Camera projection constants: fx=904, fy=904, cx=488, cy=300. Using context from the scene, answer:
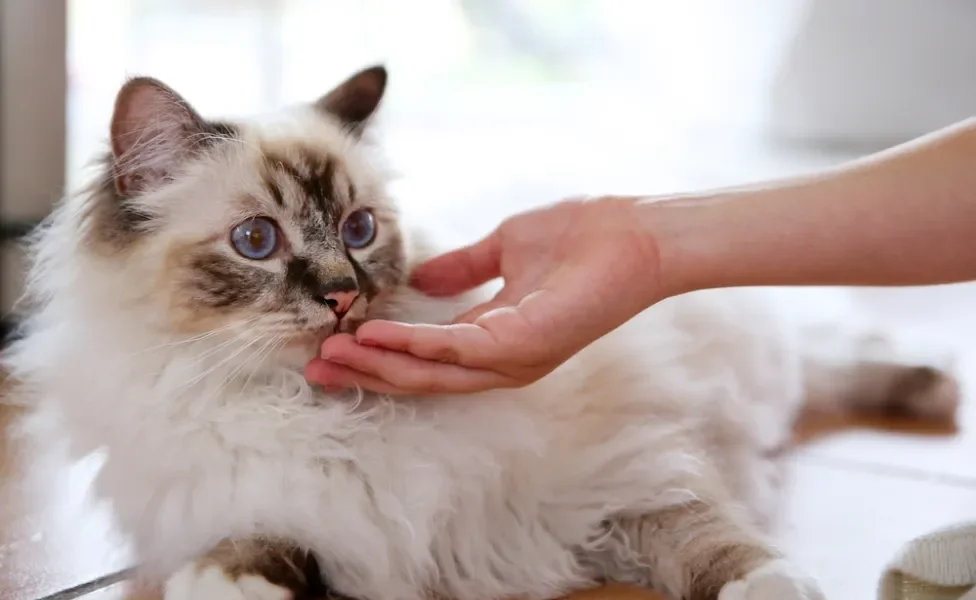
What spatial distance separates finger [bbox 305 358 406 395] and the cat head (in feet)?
0.16

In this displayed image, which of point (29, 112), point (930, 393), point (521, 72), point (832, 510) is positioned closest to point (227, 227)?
point (832, 510)

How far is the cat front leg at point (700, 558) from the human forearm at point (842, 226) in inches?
13.1

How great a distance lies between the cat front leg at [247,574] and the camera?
108cm

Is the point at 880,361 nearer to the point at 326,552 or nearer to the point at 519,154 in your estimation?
the point at 519,154

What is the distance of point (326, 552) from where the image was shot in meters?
1.19

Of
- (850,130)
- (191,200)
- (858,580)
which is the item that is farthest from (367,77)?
(850,130)

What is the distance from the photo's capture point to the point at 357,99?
1.52 meters

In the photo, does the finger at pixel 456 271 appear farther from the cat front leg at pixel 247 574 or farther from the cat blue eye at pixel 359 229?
the cat front leg at pixel 247 574

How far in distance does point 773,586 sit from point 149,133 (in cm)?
102

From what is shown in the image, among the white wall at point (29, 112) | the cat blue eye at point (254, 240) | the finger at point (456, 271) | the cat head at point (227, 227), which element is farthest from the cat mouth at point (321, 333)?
the white wall at point (29, 112)

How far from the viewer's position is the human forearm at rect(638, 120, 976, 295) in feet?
3.67

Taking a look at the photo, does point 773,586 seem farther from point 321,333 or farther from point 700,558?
point 321,333

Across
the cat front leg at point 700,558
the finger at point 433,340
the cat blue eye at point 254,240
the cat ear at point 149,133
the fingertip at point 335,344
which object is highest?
the cat ear at point 149,133

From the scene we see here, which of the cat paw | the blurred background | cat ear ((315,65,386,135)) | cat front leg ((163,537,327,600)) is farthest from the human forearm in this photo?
the blurred background
